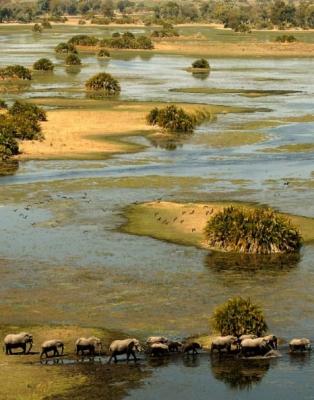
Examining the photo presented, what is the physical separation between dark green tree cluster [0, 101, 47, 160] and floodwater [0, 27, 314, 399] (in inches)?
76.7

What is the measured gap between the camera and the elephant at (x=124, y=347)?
972 inches

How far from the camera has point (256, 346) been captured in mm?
24906

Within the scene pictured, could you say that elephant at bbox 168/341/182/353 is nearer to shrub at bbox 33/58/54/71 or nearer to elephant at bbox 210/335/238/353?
elephant at bbox 210/335/238/353

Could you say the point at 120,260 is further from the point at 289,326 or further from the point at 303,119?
the point at 303,119

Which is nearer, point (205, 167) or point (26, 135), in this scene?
point (205, 167)

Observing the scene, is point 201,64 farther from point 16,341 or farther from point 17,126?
point 16,341

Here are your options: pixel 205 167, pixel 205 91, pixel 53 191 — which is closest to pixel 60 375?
pixel 53 191

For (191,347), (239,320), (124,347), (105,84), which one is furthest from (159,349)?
(105,84)

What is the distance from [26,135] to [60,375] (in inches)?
1461

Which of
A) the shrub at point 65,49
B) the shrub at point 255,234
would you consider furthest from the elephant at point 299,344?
the shrub at point 65,49

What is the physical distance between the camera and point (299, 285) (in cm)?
3191

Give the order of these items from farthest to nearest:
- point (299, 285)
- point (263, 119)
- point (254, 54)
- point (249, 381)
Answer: point (254, 54)
point (263, 119)
point (299, 285)
point (249, 381)

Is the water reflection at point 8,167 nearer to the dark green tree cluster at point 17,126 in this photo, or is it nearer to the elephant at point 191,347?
the dark green tree cluster at point 17,126

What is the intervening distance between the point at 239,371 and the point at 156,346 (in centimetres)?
221
